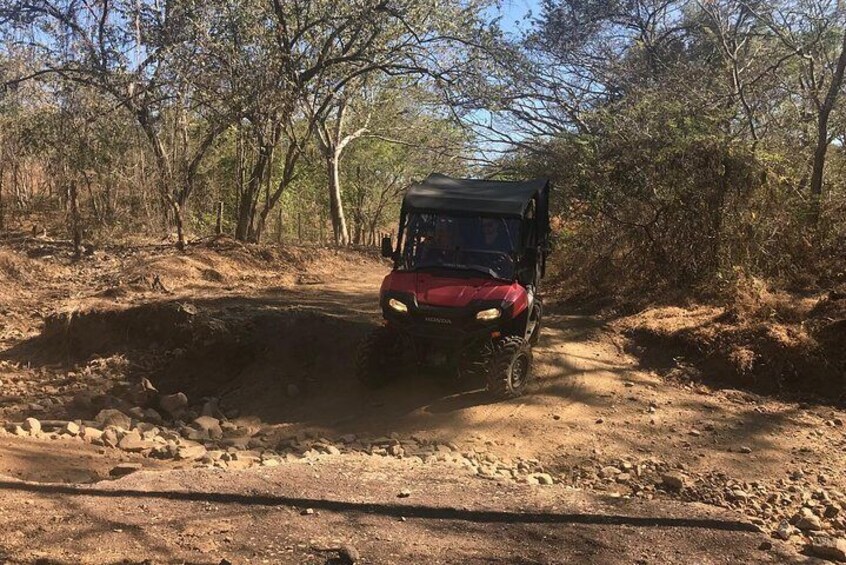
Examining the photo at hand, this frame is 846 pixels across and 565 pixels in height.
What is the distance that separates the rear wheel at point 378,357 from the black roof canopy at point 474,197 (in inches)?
57.8

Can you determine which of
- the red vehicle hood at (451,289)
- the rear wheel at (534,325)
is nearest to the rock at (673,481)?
the red vehicle hood at (451,289)

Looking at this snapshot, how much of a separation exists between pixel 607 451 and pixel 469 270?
7.50 feet

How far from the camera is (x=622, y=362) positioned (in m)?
8.45

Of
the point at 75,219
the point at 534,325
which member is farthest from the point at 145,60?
the point at 534,325

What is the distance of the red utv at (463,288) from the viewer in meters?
6.51

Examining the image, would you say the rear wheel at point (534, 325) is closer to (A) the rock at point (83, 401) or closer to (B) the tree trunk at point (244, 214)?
(A) the rock at point (83, 401)

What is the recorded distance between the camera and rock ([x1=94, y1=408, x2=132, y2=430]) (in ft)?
22.0

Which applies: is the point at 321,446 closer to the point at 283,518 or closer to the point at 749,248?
the point at 283,518

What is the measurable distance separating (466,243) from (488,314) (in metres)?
1.06

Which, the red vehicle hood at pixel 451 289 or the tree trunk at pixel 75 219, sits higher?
the tree trunk at pixel 75 219

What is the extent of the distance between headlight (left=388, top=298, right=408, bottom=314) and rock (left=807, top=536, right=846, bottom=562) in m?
3.87

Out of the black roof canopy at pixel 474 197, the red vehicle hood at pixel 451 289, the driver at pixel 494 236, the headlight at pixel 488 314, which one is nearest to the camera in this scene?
the headlight at pixel 488 314

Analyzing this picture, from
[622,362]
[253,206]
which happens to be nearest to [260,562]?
[622,362]

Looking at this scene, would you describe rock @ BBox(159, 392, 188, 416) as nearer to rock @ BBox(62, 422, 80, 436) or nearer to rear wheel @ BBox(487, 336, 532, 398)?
rock @ BBox(62, 422, 80, 436)
